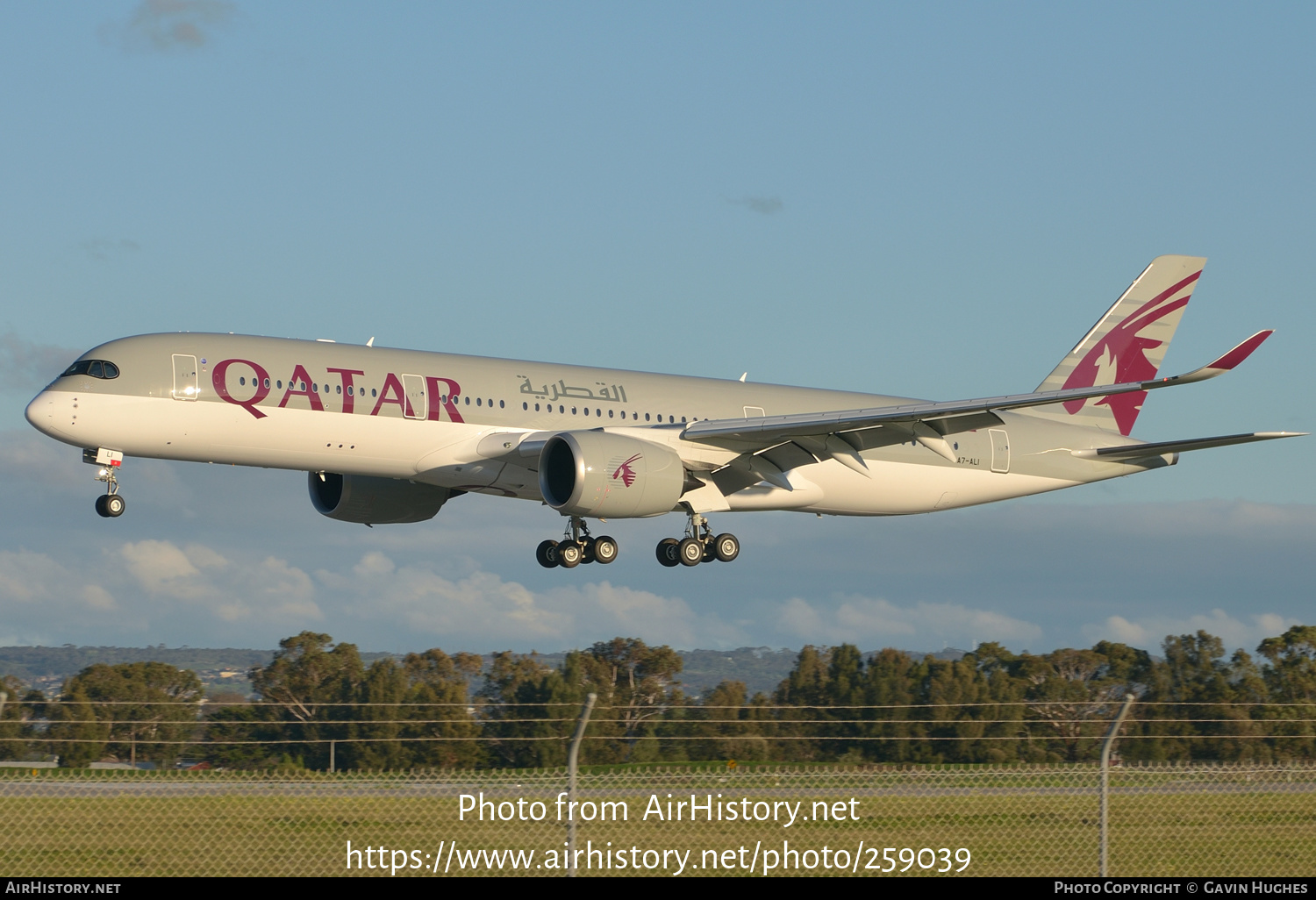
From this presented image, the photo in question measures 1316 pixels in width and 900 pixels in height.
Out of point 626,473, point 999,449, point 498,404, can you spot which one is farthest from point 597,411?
point 999,449

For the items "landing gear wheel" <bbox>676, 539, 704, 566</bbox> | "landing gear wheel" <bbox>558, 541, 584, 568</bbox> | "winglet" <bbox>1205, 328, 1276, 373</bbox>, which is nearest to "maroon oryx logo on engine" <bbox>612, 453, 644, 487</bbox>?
"landing gear wheel" <bbox>558, 541, 584, 568</bbox>

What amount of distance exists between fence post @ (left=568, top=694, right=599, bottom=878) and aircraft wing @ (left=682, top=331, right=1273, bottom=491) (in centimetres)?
1875

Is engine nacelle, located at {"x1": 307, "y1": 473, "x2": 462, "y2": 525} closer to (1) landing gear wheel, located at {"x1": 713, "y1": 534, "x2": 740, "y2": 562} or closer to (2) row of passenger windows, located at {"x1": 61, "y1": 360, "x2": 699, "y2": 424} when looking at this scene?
(2) row of passenger windows, located at {"x1": 61, "y1": 360, "x2": 699, "y2": 424}

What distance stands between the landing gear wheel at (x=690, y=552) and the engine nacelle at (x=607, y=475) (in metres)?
4.13

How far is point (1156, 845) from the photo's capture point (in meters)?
17.4

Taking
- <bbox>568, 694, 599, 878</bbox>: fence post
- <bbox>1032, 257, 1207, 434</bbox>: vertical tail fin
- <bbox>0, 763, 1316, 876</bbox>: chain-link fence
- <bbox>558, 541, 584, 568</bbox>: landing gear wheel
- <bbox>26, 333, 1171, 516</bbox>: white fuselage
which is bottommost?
<bbox>0, 763, 1316, 876</bbox>: chain-link fence

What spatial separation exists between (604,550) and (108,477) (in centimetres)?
1120

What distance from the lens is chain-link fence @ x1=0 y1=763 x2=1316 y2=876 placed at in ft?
49.8

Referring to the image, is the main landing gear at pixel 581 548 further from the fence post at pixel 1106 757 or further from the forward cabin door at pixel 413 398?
the fence post at pixel 1106 757

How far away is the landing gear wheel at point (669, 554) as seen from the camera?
119ft

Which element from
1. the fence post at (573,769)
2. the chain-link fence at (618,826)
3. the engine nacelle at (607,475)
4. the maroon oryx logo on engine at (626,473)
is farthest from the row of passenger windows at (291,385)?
the fence post at (573,769)

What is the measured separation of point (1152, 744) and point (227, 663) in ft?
114

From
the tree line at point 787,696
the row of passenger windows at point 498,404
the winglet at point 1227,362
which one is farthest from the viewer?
the row of passenger windows at point 498,404

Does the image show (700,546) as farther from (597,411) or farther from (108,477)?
(108,477)
